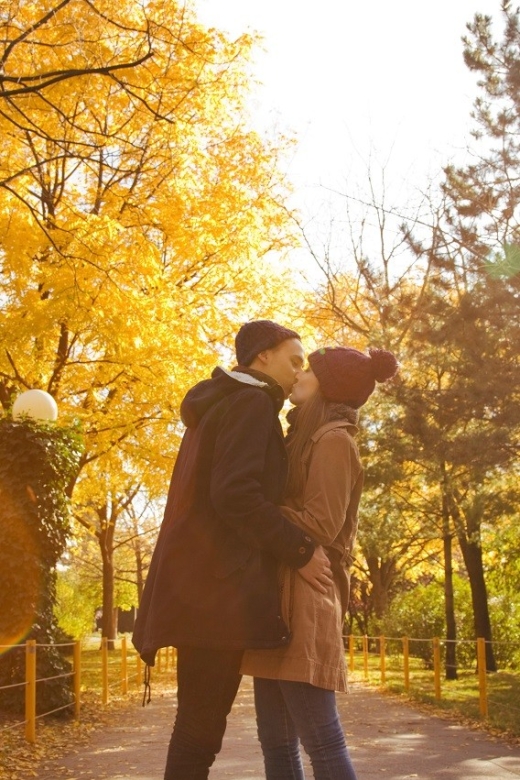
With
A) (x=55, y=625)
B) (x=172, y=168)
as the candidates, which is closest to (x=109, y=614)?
(x=55, y=625)

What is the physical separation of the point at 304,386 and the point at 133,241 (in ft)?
26.1

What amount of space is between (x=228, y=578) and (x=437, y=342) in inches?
370

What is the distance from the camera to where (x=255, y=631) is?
2.83 metres

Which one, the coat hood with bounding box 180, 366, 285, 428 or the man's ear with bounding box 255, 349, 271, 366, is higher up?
the man's ear with bounding box 255, 349, 271, 366

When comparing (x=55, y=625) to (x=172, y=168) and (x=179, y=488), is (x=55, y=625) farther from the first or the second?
(x=179, y=488)

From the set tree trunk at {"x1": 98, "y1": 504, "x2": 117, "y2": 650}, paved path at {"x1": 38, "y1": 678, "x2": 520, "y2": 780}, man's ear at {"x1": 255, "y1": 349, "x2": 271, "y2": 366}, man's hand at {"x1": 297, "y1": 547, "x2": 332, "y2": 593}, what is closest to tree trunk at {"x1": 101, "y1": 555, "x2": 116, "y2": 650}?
tree trunk at {"x1": 98, "y1": 504, "x2": 117, "y2": 650}

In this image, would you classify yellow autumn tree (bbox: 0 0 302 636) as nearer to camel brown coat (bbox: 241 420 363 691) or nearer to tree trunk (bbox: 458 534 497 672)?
camel brown coat (bbox: 241 420 363 691)

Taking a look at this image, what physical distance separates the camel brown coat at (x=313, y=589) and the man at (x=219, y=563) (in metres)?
0.05

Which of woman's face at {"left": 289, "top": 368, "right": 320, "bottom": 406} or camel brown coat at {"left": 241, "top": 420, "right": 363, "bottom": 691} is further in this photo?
woman's face at {"left": 289, "top": 368, "right": 320, "bottom": 406}

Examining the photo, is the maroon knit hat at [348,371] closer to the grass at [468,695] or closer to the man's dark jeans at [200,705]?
the man's dark jeans at [200,705]

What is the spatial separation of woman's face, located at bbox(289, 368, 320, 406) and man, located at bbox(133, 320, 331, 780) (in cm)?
26

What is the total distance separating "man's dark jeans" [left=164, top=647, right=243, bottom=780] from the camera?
2871 millimetres

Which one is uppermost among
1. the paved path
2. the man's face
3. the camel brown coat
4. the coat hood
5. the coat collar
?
the man's face

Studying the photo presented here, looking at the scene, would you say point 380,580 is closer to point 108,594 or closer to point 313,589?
point 108,594
